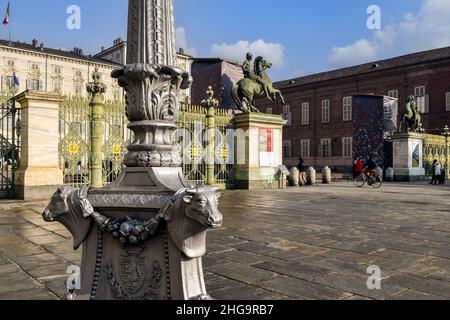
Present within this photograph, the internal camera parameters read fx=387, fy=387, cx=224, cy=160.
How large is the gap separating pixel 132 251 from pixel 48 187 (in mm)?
9796

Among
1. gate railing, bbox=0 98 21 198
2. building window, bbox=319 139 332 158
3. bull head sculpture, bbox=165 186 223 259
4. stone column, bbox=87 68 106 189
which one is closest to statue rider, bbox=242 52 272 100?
stone column, bbox=87 68 106 189

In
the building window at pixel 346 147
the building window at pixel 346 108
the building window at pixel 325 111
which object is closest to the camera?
the building window at pixel 346 147

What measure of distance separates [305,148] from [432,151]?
19.3 metres

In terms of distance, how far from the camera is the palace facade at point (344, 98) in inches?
1398

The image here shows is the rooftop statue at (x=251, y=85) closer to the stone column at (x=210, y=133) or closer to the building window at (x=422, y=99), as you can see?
the stone column at (x=210, y=133)

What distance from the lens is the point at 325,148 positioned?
43.9 meters

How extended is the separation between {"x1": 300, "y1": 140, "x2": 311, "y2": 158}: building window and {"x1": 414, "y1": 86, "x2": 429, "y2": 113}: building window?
1267 cm

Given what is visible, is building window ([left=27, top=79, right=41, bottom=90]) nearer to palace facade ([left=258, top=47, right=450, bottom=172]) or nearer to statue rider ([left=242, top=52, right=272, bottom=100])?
palace facade ([left=258, top=47, right=450, bottom=172])

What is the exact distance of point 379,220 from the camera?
770cm

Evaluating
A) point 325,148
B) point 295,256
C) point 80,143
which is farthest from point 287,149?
point 295,256

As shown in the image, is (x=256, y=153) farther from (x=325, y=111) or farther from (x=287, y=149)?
(x=287, y=149)

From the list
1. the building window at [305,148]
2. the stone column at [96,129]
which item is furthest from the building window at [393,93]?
the stone column at [96,129]

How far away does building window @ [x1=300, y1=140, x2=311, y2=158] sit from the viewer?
45.3 meters

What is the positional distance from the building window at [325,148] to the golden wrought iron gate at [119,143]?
2923 cm
